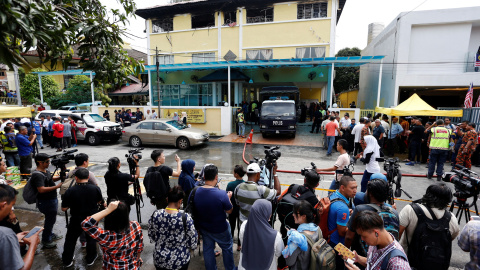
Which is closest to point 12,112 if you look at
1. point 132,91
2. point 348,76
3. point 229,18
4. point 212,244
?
point 212,244

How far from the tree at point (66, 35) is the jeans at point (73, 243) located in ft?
7.03

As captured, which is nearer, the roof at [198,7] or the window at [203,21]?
the roof at [198,7]

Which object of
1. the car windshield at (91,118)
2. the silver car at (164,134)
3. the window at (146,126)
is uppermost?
the car windshield at (91,118)

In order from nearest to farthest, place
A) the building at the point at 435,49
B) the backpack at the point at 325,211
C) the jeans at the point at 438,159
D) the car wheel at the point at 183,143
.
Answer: the backpack at the point at 325,211, the jeans at the point at 438,159, the car wheel at the point at 183,143, the building at the point at 435,49

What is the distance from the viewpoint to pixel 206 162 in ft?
32.0

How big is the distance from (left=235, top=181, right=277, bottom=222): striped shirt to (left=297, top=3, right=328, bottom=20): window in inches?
683

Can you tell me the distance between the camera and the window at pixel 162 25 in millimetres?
20359

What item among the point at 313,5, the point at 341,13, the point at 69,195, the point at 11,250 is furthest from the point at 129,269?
the point at 341,13

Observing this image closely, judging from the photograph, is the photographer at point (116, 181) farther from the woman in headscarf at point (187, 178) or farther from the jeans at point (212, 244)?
the jeans at point (212, 244)

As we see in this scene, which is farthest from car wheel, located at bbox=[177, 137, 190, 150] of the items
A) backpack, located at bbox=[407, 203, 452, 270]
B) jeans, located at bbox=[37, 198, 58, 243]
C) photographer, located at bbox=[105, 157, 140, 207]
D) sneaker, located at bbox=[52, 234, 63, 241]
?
backpack, located at bbox=[407, 203, 452, 270]

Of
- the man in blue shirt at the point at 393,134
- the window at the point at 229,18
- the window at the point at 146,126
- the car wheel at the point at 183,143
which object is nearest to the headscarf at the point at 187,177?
the car wheel at the point at 183,143

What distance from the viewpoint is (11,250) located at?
204 cm

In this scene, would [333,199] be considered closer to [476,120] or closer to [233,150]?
[233,150]

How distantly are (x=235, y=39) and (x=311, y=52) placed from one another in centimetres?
573
